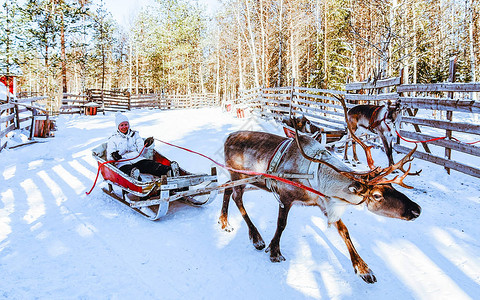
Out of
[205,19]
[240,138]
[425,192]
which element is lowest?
[425,192]

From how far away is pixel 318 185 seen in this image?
9.00ft

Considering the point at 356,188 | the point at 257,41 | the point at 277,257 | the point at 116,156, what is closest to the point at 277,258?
the point at 277,257

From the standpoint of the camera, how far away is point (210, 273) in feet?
9.74

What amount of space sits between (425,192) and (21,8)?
2127cm

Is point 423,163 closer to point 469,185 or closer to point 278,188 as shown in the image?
point 469,185

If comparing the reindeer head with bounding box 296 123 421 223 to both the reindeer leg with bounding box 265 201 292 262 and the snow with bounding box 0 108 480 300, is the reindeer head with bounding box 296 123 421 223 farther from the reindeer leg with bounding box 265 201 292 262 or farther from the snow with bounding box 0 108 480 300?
the snow with bounding box 0 108 480 300

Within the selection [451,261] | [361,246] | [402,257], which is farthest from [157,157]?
[451,261]

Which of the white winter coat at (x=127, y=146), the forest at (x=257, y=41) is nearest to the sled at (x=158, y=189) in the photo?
the white winter coat at (x=127, y=146)

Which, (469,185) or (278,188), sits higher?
(278,188)

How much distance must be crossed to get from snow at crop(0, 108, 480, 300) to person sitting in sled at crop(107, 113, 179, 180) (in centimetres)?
64

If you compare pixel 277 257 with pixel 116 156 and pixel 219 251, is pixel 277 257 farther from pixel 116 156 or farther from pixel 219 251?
pixel 116 156

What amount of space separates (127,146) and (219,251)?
2641 mm

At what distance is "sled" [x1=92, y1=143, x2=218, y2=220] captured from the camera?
3.81 m

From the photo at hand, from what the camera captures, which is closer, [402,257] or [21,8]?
[402,257]
